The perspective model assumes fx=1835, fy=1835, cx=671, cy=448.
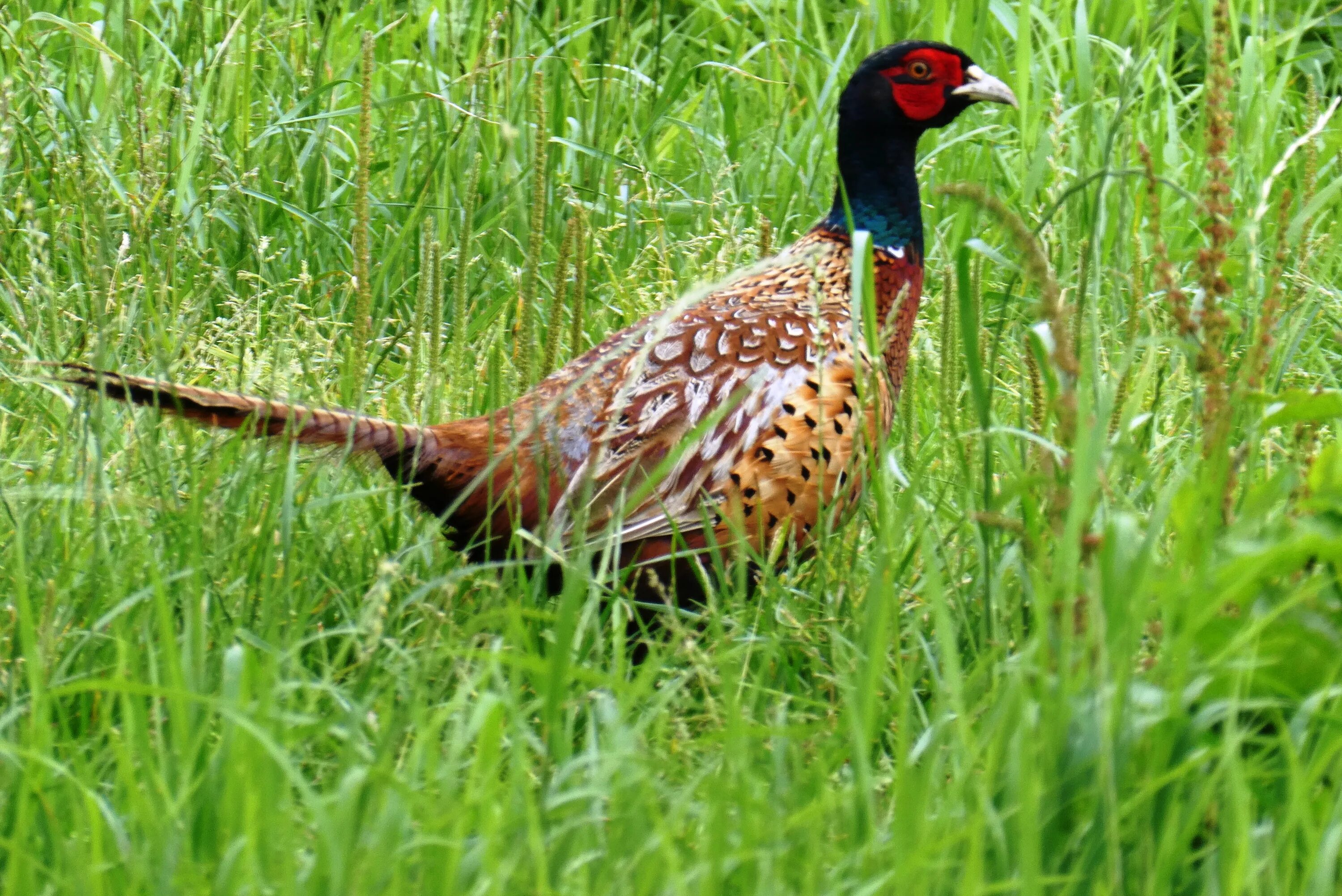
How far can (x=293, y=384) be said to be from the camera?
140 inches

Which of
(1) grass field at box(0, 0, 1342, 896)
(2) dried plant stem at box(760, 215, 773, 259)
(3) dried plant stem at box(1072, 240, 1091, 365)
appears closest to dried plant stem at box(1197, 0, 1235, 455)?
(1) grass field at box(0, 0, 1342, 896)

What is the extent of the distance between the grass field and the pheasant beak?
35 cm

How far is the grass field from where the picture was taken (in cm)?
194

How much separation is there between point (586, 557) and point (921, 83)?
2.19 m

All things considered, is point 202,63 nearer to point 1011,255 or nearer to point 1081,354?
point 1011,255

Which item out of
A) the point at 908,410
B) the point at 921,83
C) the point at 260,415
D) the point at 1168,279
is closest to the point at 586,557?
the point at 1168,279

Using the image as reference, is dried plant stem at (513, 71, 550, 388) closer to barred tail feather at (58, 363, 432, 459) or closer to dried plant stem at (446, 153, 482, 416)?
dried plant stem at (446, 153, 482, 416)

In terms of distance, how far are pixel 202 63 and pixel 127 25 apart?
20cm

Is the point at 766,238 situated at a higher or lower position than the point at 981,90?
lower

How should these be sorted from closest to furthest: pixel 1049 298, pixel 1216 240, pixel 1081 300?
pixel 1049 298
pixel 1216 240
pixel 1081 300

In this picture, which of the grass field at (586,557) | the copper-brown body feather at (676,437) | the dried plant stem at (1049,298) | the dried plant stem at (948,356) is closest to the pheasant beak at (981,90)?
the grass field at (586,557)

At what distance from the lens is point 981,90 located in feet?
13.0

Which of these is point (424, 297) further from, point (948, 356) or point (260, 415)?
point (948, 356)

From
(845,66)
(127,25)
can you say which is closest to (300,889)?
(127,25)
